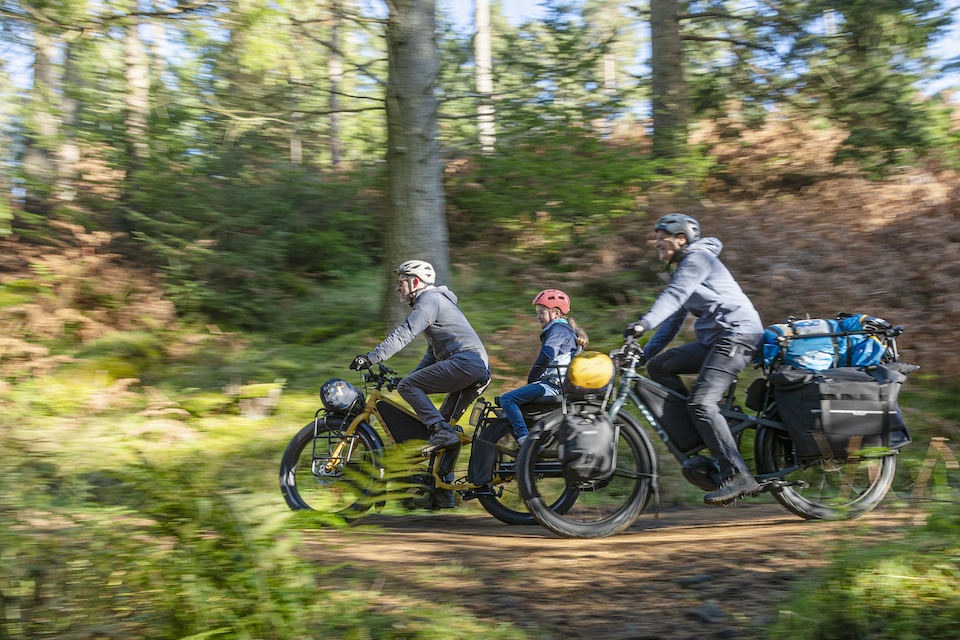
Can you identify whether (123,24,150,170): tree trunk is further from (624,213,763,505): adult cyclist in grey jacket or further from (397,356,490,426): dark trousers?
(624,213,763,505): adult cyclist in grey jacket

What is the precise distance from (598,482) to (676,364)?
1041 millimetres

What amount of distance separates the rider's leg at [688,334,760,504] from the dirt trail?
445 millimetres

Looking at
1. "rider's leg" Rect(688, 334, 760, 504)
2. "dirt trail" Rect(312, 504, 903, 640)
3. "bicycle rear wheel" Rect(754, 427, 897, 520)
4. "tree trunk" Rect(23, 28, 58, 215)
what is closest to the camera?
"dirt trail" Rect(312, 504, 903, 640)

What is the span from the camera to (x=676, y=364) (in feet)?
18.4

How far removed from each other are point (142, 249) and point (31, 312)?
71.8 inches

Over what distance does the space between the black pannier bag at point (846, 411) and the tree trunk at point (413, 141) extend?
5029 millimetres

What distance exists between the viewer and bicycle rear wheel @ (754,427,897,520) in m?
5.40

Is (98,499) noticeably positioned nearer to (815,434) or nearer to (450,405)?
(450,405)

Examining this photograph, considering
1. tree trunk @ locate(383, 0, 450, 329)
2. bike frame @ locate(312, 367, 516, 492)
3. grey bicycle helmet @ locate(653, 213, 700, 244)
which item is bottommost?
bike frame @ locate(312, 367, 516, 492)

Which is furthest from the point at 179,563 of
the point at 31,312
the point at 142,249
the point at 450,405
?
the point at 142,249

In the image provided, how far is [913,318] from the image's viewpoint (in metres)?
8.48

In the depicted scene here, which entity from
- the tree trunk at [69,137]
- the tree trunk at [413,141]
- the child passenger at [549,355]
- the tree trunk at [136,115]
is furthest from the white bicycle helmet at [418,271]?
the tree trunk at [69,137]

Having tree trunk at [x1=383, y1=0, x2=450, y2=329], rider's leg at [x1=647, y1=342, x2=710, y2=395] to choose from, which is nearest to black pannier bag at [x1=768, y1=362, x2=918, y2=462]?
rider's leg at [x1=647, y1=342, x2=710, y2=395]

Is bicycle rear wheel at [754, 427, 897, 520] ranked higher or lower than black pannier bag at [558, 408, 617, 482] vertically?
lower
